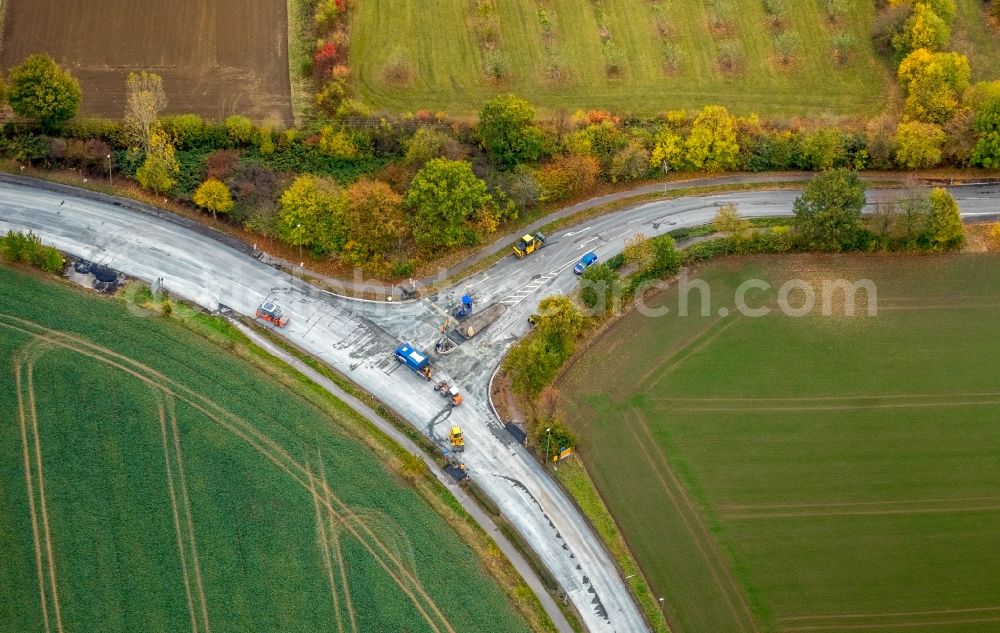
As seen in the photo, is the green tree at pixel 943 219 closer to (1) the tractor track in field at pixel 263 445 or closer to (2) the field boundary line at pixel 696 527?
(2) the field boundary line at pixel 696 527

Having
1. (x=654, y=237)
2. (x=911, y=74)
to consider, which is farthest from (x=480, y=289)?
(x=911, y=74)

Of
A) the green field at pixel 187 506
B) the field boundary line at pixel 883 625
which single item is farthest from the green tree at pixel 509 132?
the field boundary line at pixel 883 625

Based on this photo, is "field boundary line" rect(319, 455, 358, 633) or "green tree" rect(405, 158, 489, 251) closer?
"field boundary line" rect(319, 455, 358, 633)

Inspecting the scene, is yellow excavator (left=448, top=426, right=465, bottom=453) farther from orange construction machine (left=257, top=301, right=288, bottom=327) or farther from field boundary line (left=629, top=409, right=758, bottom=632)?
orange construction machine (left=257, top=301, right=288, bottom=327)

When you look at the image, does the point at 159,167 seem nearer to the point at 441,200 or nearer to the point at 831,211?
the point at 441,200

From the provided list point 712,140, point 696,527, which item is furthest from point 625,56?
point 696,527

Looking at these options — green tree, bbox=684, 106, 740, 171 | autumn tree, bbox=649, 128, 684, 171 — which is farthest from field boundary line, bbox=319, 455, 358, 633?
green tree, bbox=684, 106, 740, 171
